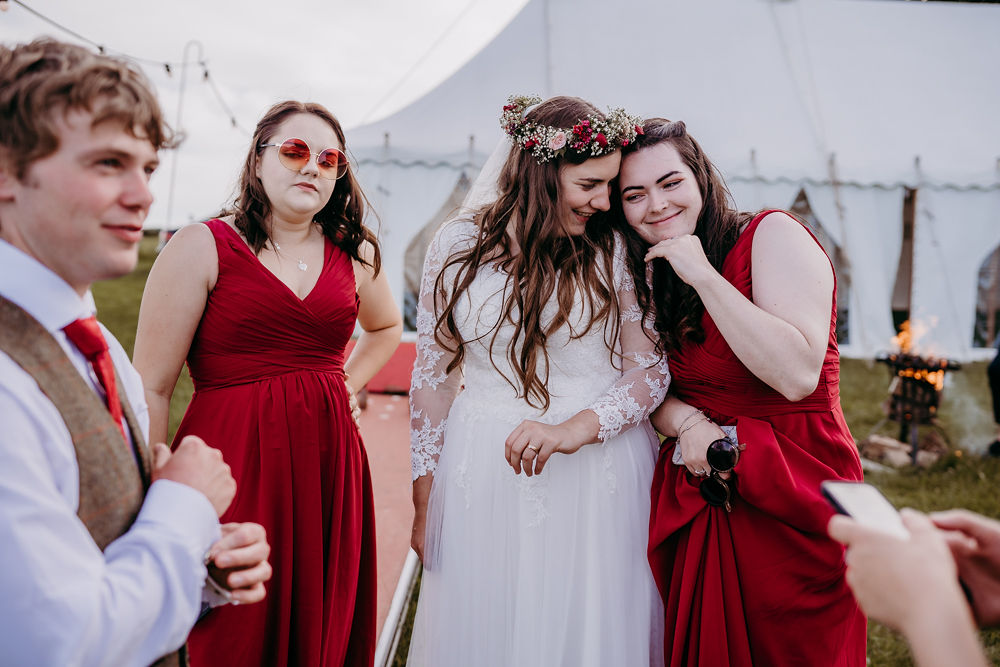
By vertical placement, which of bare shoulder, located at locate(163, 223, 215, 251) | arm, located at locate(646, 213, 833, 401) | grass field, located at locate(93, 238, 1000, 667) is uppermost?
bare shoulder, located at locate(163, 223, 215, 251)

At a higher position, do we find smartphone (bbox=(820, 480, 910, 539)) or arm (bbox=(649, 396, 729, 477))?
smartphone (bbox=(820, 480, 910, 539))

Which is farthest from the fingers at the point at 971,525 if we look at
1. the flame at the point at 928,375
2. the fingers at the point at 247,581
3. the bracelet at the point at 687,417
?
the flame at the point at 928,375

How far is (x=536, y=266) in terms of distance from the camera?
2.21m

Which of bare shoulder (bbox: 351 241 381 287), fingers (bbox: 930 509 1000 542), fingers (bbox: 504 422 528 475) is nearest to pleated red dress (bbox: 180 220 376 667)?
bare shoulder (bbox: 351 241 381 287)

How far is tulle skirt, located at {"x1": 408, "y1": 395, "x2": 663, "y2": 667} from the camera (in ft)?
6.68

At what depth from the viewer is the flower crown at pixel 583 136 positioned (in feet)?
6.88

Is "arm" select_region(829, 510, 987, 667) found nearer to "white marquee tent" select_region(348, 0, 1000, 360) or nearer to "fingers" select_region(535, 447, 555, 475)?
"fingers" select_region(535, 447, 555, 475)

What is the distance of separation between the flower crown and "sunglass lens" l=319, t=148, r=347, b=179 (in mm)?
659

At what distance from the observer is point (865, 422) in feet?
23.9

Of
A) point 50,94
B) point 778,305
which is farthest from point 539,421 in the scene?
point 50,94

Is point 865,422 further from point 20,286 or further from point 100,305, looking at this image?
point 100,305

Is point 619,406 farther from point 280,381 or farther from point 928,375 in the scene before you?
point 928,375

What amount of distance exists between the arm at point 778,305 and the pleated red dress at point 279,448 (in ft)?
4.30

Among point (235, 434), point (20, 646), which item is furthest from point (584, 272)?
point (20, 646)
